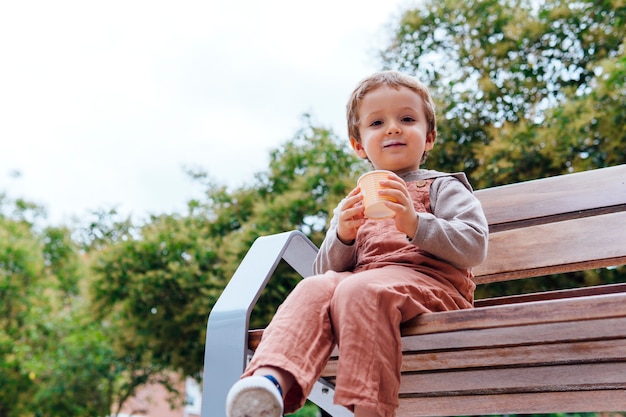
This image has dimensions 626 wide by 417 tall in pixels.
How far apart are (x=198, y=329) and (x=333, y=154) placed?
2.20 meters

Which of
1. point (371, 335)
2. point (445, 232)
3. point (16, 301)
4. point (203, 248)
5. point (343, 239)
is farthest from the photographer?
point (16, 301)

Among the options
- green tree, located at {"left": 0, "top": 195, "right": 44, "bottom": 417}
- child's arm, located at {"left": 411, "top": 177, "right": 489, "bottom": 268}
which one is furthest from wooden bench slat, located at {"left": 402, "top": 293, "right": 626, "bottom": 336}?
green tree, located at {"left": 0, "top": 195, "right": 44, "bottom": 417}

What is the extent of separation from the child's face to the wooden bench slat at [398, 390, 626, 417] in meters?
0.63

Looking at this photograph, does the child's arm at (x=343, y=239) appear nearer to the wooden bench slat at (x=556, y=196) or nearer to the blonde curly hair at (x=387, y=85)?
the blonde curly hair at (x=387, y=85)

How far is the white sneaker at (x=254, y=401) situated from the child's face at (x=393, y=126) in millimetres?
857

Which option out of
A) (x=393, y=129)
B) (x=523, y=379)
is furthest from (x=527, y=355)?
(x=393, y=129)

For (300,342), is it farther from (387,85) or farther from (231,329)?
(387,85)

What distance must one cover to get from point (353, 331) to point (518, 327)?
29 centimetres

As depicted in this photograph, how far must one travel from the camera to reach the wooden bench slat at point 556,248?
1.86 metres

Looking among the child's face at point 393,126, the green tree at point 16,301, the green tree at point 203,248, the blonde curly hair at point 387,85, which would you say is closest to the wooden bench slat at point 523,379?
the child's face at point 393,126

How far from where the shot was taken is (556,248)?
6.35 ft

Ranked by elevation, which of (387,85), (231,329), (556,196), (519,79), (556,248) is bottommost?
(231,329)

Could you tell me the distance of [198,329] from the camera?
666cm

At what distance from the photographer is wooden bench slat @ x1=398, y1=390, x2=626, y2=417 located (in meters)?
1.55
